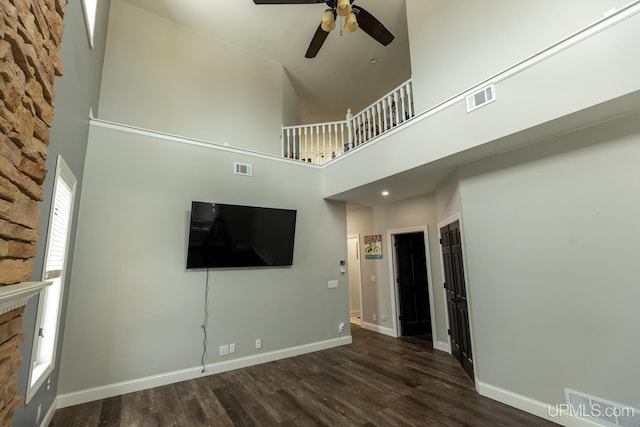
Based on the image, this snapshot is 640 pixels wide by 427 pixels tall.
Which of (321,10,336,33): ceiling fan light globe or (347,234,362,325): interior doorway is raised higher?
(321,10,336,33): ceiling fan light globe

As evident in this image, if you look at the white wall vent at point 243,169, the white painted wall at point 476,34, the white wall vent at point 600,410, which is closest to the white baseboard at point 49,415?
the white wall vent at point 243,169

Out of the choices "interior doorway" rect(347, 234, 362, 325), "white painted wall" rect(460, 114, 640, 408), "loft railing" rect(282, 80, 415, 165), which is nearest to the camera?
"white painted wall" rect(460, 114, 640, 408)

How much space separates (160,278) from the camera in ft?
12.6

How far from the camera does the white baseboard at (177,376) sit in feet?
10.7

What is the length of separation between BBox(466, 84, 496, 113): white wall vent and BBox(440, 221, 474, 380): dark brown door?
1565 mm

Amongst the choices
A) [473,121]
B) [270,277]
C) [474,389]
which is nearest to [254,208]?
[270,277]

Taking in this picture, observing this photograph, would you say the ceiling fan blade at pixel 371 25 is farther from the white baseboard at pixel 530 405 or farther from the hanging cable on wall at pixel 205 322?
the white baseboard at pixel 530 405

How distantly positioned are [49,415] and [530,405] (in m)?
4.84

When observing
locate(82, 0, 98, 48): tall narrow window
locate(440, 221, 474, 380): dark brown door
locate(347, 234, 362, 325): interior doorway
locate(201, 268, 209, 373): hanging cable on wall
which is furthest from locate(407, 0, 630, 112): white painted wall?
locate(82, 0, 98, 48): tall narrow window

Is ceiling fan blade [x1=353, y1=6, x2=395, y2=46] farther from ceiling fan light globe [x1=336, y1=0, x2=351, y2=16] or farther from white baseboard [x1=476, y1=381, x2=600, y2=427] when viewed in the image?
white baseboard [x1=476, y1=381, x2=600, y2=427]

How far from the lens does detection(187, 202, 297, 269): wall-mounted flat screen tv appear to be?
13.3ft

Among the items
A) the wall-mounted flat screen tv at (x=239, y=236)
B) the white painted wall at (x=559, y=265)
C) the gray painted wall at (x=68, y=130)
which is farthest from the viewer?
the wall-mounted flat screen tv at (x=239, y=236)

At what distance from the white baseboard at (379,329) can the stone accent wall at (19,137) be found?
564 cm

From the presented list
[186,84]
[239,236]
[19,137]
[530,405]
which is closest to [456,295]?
[530,405]
